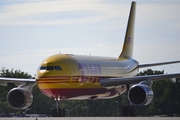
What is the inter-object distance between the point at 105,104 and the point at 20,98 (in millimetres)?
22671

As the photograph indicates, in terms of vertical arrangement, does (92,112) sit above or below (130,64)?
below

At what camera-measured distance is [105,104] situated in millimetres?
73312

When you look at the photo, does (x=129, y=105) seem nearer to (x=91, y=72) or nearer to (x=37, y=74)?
(x=91, y=72)

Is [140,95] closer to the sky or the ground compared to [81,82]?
closer to the ground

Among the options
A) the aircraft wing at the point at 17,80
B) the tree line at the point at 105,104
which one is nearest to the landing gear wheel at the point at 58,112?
the aircraft wing at the point at 17,80

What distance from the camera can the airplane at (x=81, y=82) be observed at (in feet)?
161

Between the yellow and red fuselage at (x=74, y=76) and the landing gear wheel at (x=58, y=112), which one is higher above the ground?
the yellow and red fuselage at (x=74, y=76)

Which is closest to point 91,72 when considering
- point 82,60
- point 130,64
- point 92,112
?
point 82,60

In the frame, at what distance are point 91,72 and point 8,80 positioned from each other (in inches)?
245

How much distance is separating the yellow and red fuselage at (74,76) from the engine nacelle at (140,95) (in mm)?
3424

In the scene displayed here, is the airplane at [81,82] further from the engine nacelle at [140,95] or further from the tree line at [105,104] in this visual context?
the tree line at [105,104]

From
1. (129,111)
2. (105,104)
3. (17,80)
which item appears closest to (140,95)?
(129,111)

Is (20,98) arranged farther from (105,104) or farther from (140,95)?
(105,104)

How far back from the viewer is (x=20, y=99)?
51.6 meters
